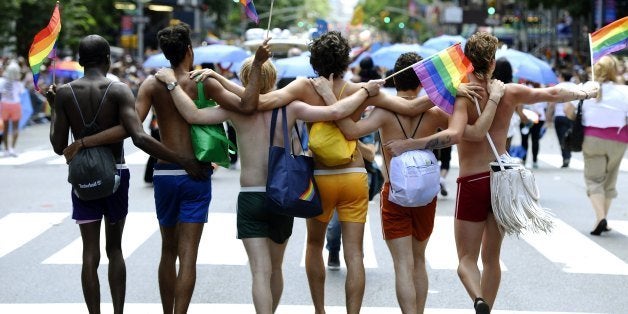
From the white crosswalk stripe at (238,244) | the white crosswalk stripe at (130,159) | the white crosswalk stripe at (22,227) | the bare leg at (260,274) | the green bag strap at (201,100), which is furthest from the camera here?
the white crosswalk stripe at (130,159)

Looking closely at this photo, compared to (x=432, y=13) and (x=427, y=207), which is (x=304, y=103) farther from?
(x=432, y=13)

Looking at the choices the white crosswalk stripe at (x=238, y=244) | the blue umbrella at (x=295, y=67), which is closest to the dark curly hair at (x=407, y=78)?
the white crosswalk stripe at (x=238, y=244)

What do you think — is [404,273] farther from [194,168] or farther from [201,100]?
[201,100]

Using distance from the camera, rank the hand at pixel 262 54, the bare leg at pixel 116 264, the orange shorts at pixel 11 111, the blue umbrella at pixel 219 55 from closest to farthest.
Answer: the hand at pixel 262 54 → the bare leg at pixel 116 264 → the orange shorts at pixel 11 111 → the blue umbrella at pixel 219 55

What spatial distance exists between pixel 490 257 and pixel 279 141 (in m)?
1.63

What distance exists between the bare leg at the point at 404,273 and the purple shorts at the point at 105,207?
170 centimetres

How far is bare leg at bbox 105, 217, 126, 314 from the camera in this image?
22.8 ft

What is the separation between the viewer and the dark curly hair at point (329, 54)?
6.57m

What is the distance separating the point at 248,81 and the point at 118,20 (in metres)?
59.3

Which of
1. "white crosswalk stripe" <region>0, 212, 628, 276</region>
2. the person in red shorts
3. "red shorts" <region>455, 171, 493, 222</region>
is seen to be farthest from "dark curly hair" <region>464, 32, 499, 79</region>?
"white crosswalk stripe" <region>0, 212, 628, 276</region>

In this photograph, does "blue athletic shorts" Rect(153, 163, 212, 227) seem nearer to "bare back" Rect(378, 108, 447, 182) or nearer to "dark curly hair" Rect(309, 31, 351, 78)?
"dark curly hair" Rect(309, 31, 351, 78)

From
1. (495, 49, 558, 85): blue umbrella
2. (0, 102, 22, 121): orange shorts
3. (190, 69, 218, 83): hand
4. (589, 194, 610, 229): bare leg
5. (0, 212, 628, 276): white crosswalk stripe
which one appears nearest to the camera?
(190, 69, 218, 83): hand

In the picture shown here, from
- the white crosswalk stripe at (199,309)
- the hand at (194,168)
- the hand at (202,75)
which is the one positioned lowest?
the white crosswalk stripe at (199,309)

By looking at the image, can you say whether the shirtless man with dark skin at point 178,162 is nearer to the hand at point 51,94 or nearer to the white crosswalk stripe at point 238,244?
the hand at point 51,94
